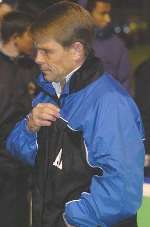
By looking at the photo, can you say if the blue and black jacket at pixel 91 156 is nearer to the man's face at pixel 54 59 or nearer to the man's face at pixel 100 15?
the man's face at pixel 54 59

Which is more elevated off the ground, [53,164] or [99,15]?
[99,15]

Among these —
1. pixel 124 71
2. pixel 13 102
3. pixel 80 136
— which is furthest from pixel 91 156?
pixel 124 71

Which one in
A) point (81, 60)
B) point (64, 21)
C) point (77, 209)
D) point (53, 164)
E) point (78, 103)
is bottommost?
point (77, 209)

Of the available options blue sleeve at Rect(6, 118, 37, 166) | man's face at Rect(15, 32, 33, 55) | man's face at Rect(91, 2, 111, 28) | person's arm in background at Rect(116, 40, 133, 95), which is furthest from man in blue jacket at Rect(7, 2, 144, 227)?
man's face at Rect(91, 2, 111, 28)

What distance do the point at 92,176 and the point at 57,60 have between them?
0.43 metres

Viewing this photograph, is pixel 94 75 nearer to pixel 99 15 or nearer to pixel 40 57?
pixel 40 57

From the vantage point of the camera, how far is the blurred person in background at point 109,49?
4469 mm

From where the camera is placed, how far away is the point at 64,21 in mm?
1969

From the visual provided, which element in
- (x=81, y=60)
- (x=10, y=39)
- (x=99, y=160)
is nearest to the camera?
(x=99, y=160)

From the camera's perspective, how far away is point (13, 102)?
308cm

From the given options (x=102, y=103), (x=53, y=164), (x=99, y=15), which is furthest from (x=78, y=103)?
(x=99, y=15)

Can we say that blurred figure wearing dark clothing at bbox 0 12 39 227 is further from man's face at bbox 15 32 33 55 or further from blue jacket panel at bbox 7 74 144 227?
blue jacket panel at bbox 7 74 144 227

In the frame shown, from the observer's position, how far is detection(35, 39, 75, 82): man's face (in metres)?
2.00

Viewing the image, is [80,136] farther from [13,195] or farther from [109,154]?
[13,195]
